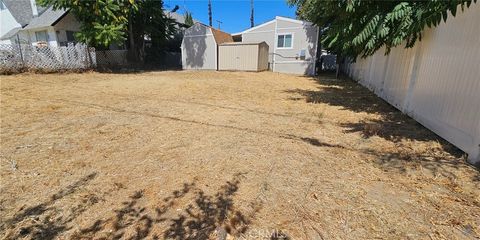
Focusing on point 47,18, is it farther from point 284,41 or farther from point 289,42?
→ point 289,42

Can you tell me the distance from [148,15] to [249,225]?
19520 mm

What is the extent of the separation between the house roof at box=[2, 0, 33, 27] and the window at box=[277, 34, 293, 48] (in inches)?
755

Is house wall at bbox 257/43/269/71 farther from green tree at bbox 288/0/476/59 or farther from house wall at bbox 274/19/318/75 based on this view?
green tree at bbox 288/0/476/59

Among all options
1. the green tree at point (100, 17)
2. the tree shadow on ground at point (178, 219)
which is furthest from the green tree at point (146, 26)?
the tree shadow on ground at point (178, 219)

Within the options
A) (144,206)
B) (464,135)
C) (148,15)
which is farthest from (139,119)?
(148,15)

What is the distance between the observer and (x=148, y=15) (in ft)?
60.5

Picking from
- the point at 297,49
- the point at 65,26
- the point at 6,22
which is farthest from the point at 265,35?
the point at 6,22

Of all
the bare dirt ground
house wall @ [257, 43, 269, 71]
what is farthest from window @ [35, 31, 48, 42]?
the bare dirt ground

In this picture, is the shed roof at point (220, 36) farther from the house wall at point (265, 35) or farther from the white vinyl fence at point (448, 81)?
the white vinyl fence at point (448, 81)

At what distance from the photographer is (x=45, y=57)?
12812 mm

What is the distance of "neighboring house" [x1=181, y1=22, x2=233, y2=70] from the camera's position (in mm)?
19750

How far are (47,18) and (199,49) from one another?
34.0 ft

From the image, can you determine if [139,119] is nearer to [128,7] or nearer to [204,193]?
[204,193]

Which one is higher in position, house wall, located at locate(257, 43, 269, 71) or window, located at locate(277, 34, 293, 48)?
window, located at locate(277, 34, 293, 48)
